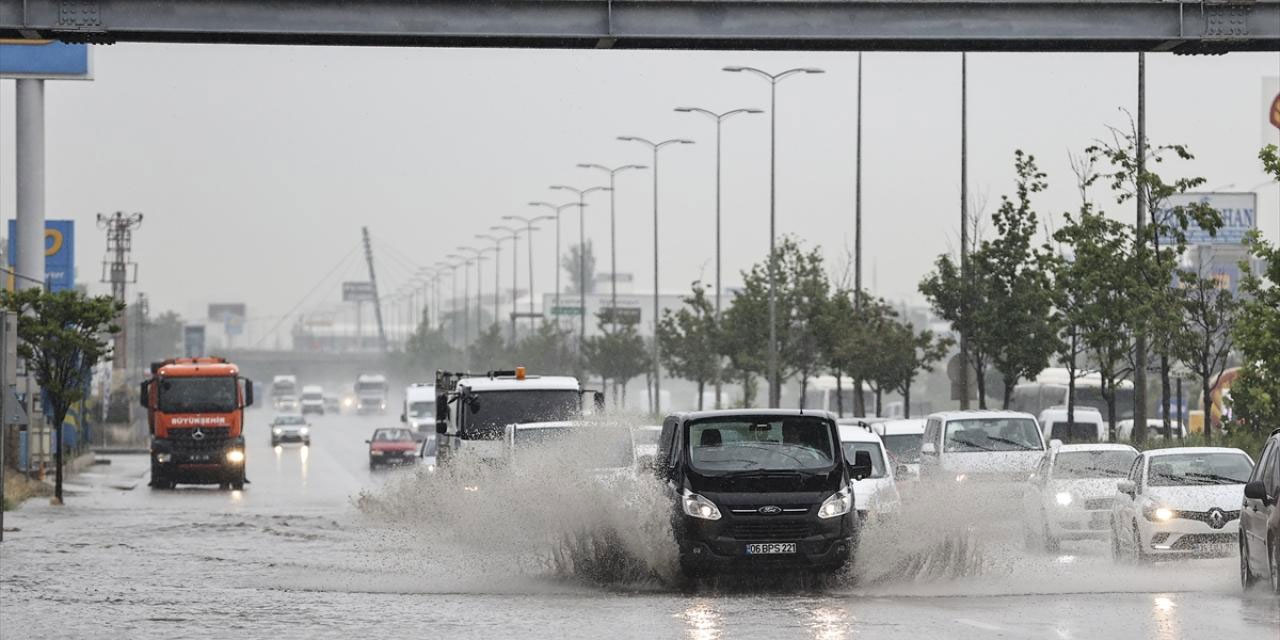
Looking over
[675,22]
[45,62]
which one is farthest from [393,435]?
[675,22]

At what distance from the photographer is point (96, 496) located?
47125 millimetres

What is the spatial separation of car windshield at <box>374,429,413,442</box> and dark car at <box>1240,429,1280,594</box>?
46678 millimetres

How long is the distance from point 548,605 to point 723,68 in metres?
42.2

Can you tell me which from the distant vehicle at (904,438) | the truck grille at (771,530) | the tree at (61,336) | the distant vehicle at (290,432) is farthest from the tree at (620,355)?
the truck grille at (771,530)

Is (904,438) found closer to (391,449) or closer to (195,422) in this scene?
(195,422)

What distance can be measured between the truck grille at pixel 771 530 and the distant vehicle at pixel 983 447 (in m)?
13.0

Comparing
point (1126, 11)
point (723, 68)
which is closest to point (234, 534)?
point (1126, 11)

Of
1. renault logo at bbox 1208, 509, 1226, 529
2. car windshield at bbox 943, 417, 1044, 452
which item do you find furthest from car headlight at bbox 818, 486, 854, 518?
car windshield at bbox 943, 417, 1044, 452

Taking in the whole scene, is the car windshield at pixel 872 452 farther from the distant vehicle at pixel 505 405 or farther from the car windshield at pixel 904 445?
the car windshield at pixel 904 445

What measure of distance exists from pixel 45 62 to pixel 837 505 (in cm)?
3995

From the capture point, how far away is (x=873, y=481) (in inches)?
1029

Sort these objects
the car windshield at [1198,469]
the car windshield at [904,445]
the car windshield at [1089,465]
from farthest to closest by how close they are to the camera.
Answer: the car windshield at [904,445]
the car windshield at [1089,465]
the car windshield at [1198,469]

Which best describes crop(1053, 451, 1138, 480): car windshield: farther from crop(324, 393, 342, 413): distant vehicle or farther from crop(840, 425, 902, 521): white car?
crop(324, 393, 342, 413): distant vehicle

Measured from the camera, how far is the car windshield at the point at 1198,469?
23641 mm
